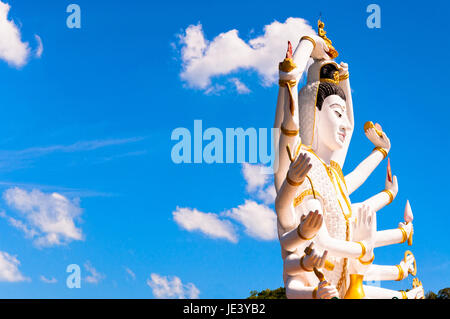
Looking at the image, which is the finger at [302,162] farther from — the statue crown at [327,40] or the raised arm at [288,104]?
the statue crown at [327,40]

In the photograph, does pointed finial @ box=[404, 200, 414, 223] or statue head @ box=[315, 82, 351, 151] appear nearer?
statue head @ box=[315, 82, 351, 151]

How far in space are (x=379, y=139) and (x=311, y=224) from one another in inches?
152

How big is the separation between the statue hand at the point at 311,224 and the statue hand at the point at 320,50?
10.5 feet

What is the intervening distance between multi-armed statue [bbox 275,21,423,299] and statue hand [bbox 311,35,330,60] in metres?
0.02

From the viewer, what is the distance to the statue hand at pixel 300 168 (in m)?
7.02

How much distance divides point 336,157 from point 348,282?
79.4 inches

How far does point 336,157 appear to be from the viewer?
928cm

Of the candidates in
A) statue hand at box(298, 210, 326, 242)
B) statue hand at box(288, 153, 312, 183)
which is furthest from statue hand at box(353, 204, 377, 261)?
statue hand at box(288, 153, 312, 183)

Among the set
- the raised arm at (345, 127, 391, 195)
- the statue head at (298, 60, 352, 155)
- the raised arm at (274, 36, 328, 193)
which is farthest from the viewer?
the raised arm at (345, 127, 391, 195)

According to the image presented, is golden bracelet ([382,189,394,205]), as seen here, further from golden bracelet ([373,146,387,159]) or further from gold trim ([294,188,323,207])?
gold trim ([294,188,323,207])

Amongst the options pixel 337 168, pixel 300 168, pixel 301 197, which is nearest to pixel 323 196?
pixel 301 197

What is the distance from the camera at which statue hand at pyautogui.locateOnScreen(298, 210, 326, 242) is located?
23.4ft

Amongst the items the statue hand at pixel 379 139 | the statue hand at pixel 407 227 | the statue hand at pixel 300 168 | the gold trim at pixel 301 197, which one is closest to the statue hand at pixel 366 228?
the gold trim at pixel 301 197
